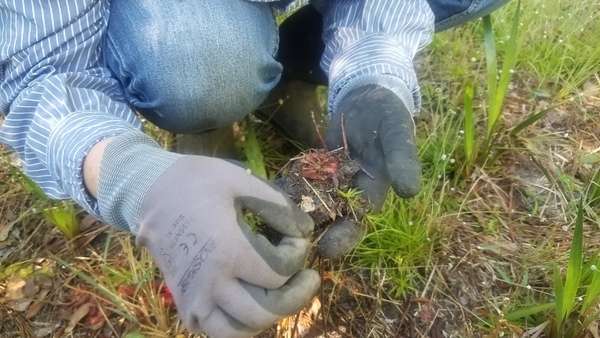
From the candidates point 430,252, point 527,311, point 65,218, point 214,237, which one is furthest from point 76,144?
point 527,311

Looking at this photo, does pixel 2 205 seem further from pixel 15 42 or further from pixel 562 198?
pixel 562 198

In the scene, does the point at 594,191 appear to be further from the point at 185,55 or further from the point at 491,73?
the point at 185,55

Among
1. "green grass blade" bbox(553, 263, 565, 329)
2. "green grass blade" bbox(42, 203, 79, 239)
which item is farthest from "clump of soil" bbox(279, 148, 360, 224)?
"green grass blade" bbox(42, 203, 79, 239)

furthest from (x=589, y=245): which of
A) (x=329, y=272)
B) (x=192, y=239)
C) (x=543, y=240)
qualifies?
(x=192, y=239)

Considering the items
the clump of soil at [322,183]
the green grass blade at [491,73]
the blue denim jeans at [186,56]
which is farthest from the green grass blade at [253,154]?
the green grass blade at [491,73]

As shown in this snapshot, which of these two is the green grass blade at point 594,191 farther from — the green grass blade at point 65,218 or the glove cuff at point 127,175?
the green grass blade at point 65,218

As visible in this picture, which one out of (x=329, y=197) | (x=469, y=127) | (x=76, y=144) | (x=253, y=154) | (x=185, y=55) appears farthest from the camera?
(x=253, y=154)

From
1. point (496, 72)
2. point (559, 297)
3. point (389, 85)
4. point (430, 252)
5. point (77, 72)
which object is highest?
point (77, 72)

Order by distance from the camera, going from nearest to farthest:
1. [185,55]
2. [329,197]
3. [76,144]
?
1. [76,144]
2. [329,197]
3. [185,55]
